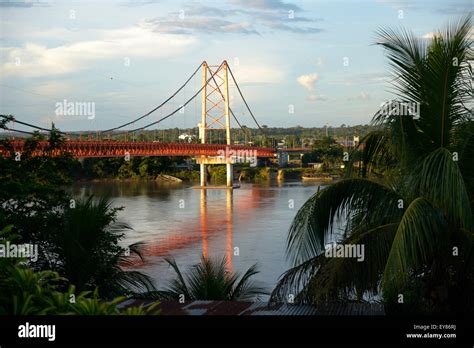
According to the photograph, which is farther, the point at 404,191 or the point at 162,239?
the point at 162,239

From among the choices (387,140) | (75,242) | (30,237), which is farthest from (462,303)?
(30,237)

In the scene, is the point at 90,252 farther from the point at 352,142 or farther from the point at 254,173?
the point at 254,173

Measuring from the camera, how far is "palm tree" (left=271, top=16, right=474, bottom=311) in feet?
11.3

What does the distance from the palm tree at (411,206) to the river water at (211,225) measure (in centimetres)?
242

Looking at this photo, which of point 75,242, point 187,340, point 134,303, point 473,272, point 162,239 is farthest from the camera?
point 162,239

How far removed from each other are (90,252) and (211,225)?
41.6 ft

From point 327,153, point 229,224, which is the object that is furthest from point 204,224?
point 327,153

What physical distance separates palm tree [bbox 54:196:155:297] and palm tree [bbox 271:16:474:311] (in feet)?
6.38

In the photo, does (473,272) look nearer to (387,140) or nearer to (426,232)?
(426,232)

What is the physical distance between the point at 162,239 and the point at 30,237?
912cm

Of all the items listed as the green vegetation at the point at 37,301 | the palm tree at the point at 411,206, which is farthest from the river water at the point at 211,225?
the green vegetation at the point at 37,301

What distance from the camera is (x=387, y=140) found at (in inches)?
166

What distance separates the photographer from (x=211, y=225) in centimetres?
1816

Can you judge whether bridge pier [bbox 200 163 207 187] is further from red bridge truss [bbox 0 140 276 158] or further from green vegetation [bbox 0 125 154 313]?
green vegetation [bbox 0 125 154 313]
